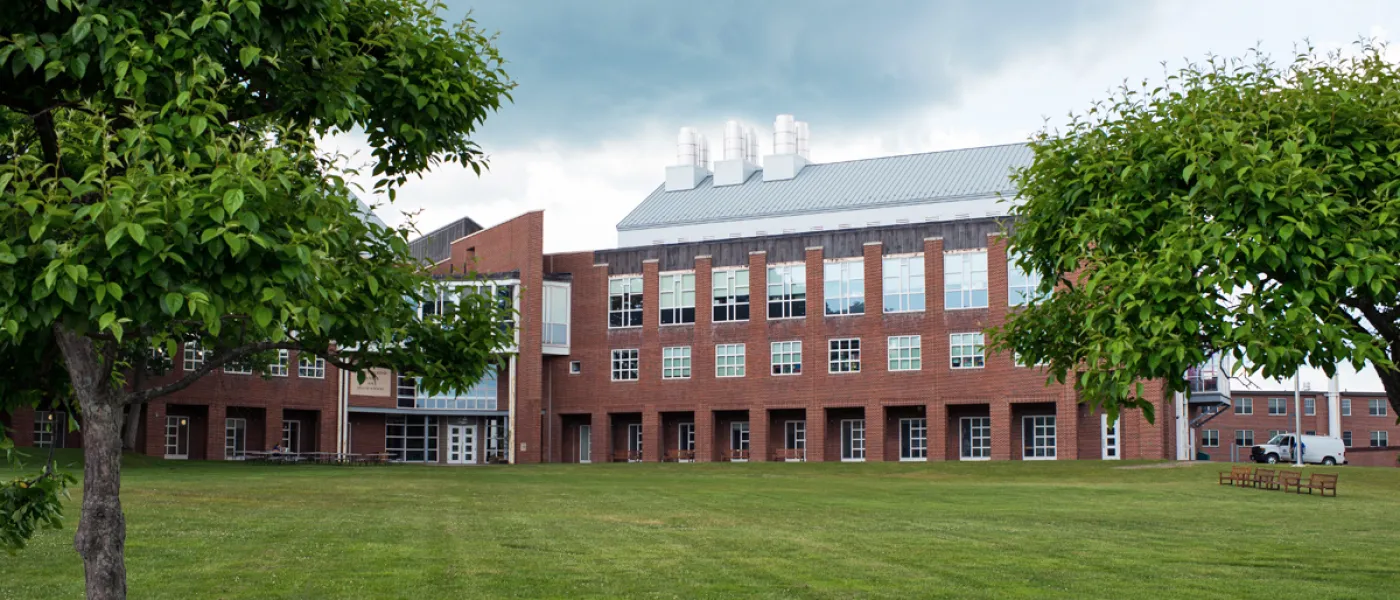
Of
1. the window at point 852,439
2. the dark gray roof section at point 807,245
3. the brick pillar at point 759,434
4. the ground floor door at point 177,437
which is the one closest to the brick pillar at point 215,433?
the ground floor door at point 177,437

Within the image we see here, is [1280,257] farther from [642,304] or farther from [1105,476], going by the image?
[642,304]

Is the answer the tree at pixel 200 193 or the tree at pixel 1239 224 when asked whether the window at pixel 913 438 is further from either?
the tree at pixel 200 193

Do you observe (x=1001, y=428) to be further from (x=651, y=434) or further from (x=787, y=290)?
(x=651, y=434)

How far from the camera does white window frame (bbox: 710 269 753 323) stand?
65.9 m

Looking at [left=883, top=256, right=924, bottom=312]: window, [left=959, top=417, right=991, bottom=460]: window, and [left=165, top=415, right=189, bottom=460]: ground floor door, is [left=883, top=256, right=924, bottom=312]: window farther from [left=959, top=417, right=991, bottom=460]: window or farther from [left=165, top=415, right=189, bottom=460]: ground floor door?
[left=165, top=415, right=189, bottom=460]: ground floor door

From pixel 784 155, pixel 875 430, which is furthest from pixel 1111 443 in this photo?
pixel 784 155

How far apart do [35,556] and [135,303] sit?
12.7 meters

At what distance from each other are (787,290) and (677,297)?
19.4 feet

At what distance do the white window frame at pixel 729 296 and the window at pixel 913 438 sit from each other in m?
9.08

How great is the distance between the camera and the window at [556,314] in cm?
6850

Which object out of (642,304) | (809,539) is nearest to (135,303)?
(809,539)

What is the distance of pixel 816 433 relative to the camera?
63.9 meters

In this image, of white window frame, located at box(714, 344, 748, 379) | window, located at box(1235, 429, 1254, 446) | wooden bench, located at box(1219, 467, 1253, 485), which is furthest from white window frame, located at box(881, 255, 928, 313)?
window, located at box(1235, 429, 1254, 446)

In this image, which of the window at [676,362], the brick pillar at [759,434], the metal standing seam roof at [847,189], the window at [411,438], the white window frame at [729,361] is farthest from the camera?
the metal standing seam roof at [847,189]
